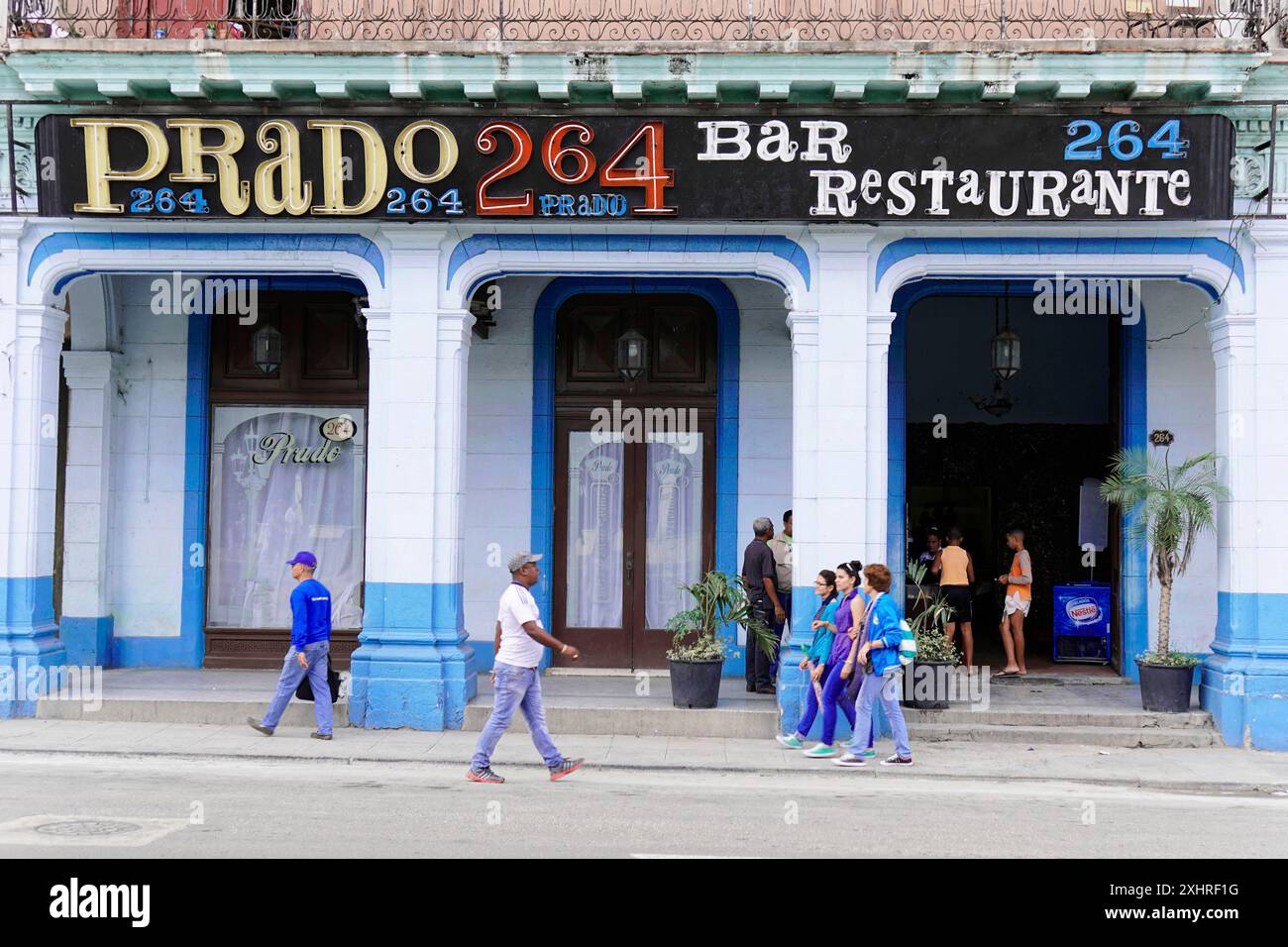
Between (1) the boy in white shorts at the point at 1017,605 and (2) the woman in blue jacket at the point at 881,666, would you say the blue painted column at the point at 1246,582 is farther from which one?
(2) the woman in blue jacket at the point at 881,666

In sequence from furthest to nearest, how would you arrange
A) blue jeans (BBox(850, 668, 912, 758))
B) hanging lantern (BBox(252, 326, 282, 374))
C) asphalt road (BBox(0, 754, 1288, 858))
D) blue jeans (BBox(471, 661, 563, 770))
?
hanging lantern (BBox(252, 326, 282, 374)) < blue jeans (BBox(850, 668, 912, 758)) < blue jeans (BBox(471, 661, 563, 770)) < asphalt road (BBox(0, 754, 1288, 858))

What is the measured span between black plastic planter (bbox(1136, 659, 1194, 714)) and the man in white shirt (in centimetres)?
594

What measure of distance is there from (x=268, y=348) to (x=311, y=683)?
14.8ft

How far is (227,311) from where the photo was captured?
14.7 meters

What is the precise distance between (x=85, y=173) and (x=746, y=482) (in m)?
7.37

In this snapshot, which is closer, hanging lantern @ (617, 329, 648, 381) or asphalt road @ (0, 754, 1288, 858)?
asphalt road @ (0, 754, 1288, 858)

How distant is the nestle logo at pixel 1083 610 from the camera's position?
1537 cm

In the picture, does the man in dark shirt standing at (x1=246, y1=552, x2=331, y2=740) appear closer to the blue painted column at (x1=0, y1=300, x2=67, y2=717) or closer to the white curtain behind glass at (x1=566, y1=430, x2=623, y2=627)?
the blue painted column at (x1=0, y1=300, x2=67, y2=717)

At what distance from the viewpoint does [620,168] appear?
12062 millimetres

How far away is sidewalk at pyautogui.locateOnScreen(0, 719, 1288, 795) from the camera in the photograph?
35.0ft

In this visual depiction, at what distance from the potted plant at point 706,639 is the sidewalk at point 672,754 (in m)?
0.48

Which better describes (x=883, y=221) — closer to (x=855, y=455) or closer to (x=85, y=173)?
(x=855, y=455)

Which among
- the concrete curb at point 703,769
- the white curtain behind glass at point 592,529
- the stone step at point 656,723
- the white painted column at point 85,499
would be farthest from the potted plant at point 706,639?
the white painted column at point 85,499

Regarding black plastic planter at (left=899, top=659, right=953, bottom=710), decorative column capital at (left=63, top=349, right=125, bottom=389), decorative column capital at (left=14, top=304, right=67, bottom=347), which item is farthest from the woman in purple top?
decorative column capital at (left=63, top=349, right=125, bottom=389)
